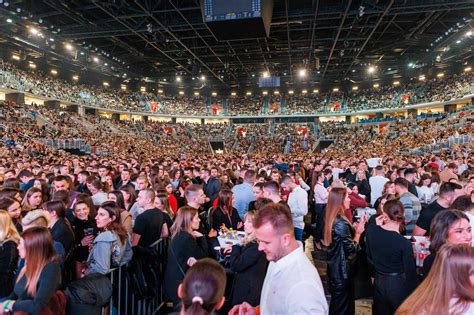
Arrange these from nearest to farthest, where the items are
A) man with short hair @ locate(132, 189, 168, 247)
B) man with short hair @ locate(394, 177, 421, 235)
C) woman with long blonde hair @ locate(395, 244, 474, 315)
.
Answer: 1. woman with long blonde hair @ locate(395, 244, 474, 315)
2. man with short hair @ locate(132, 189, 168, 247)
3. man with short hair @ locate(394, 177, 421, 235)

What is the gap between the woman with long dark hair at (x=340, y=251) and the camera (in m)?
3.46

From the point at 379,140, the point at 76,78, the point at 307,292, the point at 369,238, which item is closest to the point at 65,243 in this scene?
the point at 307,292

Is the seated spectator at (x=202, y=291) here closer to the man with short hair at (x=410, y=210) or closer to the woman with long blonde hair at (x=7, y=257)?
the woman with long blonde hair at (x=7, y=257)

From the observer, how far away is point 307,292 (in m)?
1.59

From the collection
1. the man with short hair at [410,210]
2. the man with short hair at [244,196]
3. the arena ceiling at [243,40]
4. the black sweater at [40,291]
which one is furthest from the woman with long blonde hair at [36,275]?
the arena ceiling at [243,40]

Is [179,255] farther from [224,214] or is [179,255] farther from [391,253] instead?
[391,253]

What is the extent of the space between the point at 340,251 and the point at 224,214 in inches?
72.5

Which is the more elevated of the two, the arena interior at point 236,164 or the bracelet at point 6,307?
the arena interior at point 236,164

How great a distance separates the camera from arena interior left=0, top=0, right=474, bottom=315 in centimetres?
246

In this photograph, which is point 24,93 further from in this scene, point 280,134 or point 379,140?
point 379,140

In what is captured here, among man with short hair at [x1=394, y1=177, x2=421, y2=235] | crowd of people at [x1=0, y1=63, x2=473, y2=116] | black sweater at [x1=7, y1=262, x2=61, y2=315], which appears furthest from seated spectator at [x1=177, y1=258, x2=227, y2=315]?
crowd of people at [x1=0, y1=63, x2=473, y2=116]

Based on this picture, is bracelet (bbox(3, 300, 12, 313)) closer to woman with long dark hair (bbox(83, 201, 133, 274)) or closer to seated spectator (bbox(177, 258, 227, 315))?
woman with long dark hair (bbox(83, 201, 133, 274))

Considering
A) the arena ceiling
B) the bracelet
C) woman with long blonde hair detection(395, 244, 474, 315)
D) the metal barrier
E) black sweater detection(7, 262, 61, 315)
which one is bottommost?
the metal barrier

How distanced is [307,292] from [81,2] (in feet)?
59.8
